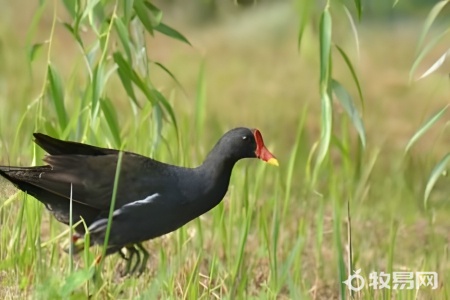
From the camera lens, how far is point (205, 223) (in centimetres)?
403

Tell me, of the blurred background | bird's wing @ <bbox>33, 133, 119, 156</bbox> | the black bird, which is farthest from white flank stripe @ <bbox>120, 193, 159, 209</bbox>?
the blurred background

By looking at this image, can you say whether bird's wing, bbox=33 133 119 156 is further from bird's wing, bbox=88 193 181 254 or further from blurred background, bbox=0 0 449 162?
blurred background, bbox=0 0 449 162

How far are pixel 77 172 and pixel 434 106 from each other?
494cm

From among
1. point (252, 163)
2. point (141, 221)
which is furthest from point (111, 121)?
point (252, 163)

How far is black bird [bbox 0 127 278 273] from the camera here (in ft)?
8.14

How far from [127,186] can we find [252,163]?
2363 millimetres

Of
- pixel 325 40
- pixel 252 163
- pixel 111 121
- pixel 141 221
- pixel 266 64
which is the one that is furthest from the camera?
pixel 266 64

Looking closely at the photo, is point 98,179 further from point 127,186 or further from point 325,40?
point 325,40

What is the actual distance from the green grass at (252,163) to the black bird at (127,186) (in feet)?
0.44

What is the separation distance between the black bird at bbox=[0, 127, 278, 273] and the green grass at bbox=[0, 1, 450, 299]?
0.44ft

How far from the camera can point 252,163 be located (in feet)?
15.9

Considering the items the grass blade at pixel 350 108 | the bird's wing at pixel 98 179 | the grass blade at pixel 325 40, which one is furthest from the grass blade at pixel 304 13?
the bird's wing at pixel 98 179

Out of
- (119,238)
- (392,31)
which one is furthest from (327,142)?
(392,31)

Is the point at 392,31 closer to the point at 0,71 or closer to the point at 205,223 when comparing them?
the point at 0,71
